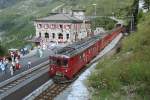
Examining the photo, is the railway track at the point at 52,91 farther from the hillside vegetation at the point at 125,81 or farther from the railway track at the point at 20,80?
→ the hillside vegetation at the point at 125,81

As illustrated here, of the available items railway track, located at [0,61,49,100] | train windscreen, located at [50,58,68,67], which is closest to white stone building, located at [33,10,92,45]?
railway track, located at [0,61,49,100]

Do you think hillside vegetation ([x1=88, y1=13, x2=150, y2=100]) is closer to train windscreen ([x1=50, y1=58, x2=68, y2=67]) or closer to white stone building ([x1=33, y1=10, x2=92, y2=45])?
train windscreen ([x1=50, y1=58, x2=68, y2=67])

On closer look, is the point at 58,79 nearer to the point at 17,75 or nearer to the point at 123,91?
the point at 17,75

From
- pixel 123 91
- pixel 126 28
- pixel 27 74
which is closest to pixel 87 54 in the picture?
pixel 27 74

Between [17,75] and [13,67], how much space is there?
3067 millimetres

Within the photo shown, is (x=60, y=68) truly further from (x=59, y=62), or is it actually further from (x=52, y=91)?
(x=52, y=91)

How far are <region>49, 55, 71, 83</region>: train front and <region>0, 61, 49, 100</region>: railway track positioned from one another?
301 cm

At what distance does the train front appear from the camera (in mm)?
33969

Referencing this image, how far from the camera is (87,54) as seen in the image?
1677 inches

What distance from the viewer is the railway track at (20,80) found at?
104 ft

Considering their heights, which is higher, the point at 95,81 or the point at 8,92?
the point at 95,81

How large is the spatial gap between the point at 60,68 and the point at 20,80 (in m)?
4.78

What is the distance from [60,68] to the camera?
1356 inches

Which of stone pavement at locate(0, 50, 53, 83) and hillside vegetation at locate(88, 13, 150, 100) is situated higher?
hillside vegetation at locate(88, 13, 150, 100)
